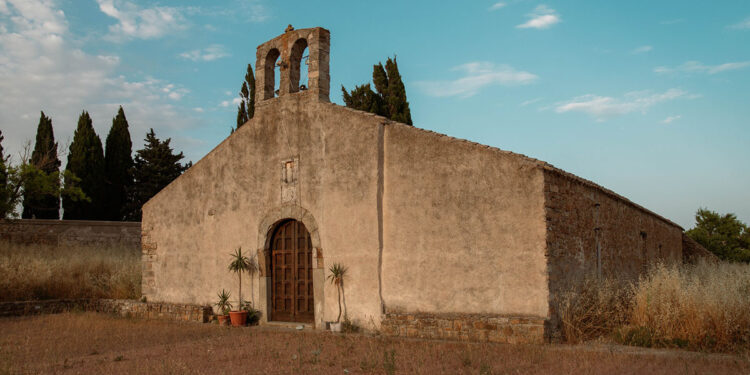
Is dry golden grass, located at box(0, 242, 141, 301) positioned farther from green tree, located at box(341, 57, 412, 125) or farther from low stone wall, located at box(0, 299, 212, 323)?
green tree, located at box(341, 57, 412, 125)

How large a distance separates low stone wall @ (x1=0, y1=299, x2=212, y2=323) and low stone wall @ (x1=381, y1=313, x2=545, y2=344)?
4957 mm

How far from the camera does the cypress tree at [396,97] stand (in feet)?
68.5

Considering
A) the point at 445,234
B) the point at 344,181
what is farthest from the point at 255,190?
the point at 445,234

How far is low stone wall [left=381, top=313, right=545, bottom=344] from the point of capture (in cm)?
798

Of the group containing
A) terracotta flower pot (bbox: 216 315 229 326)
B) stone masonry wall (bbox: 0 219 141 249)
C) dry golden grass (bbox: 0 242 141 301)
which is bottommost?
terracotta flower pot (bbox: 216 315 229 326)

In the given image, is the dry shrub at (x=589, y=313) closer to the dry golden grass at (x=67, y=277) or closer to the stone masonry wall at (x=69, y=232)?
the dry golden grass at (x=67, y=277)

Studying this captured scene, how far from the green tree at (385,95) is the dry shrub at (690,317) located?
1356 centimetres

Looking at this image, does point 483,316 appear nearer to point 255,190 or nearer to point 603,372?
point 603,372

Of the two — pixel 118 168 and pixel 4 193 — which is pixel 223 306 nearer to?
pixel 4 193

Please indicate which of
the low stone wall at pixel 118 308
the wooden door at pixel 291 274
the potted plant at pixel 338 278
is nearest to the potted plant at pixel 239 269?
the wooden door at pixel 291 274

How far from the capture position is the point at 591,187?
33.3ft

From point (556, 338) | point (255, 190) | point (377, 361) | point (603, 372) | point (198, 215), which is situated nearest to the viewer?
point (603, 372)

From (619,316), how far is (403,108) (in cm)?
1358

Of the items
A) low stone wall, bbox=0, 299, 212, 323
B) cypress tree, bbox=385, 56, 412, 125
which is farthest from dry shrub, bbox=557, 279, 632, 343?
cypress tree, bbox=385, 56, 412, 125
